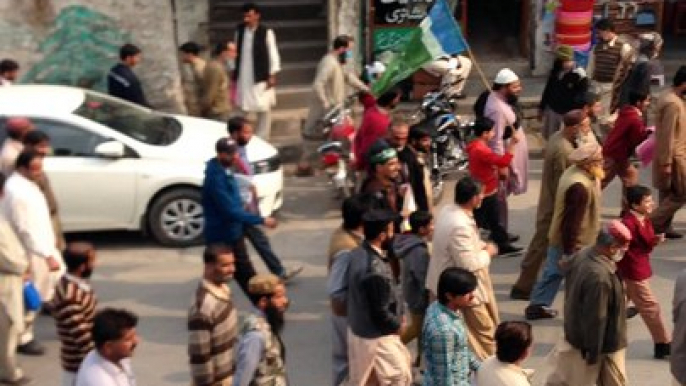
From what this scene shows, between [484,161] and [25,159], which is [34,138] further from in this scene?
[484,161]

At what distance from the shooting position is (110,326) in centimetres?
684

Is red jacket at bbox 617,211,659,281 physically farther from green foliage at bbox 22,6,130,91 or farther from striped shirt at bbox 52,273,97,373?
green foliage at bbox 22,6,130,91

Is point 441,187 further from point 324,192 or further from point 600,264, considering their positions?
point 600,264

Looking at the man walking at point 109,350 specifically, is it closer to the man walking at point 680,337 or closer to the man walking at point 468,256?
the man walking at point 468,256

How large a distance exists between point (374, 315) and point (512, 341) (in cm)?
132

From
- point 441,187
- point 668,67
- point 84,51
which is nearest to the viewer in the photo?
point 441,187

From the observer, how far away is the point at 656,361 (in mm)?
9531

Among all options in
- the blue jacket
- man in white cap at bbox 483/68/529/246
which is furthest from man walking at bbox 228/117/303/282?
man in white cap at bbox 483/68/529/246

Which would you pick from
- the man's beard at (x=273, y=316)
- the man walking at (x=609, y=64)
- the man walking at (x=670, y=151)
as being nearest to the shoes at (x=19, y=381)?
the man's beard at (x=273, y=316)

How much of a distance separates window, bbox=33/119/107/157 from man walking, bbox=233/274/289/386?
5294mm

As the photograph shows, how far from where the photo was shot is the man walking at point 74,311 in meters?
7.84

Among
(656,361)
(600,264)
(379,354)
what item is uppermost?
(600,264)

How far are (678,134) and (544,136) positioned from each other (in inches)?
102

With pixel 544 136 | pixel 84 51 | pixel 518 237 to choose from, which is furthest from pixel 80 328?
pixel 84 51
